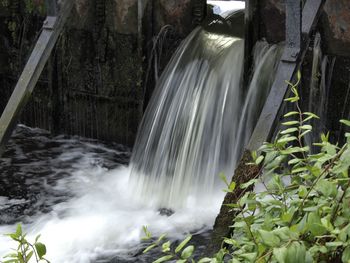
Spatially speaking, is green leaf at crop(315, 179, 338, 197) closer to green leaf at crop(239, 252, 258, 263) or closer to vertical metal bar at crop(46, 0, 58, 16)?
green leaf at crop(239, 252, 258, 263)

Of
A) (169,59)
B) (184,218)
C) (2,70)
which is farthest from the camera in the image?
(2,70)

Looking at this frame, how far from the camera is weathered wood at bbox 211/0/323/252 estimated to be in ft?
14.2

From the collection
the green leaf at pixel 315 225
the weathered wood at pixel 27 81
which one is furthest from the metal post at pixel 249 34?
the green leaf at pixel 315 225

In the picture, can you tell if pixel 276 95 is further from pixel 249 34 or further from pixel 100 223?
pixel 100 223

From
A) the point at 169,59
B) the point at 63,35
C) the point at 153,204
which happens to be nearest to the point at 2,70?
the point at 63,35

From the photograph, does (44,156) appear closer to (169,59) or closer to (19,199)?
(19,199)

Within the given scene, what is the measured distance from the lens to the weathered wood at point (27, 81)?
5.93 m

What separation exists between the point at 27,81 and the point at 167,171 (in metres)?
1.66

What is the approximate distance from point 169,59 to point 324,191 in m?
5.63

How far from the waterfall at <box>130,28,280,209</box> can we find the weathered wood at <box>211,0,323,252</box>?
1473 mm

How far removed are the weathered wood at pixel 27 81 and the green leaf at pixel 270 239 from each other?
14.9 ft

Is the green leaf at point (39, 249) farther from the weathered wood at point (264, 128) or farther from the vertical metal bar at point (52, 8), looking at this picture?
the vertical metal bar at point (52, 8)

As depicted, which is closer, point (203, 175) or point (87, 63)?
point (203, 175)

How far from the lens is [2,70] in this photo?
8883 millimetres
